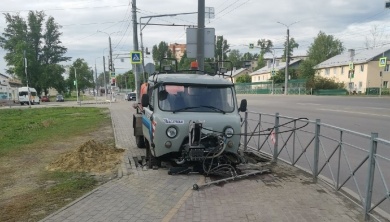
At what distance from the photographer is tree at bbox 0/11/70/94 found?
7162cm

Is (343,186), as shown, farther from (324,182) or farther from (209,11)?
(209,11)

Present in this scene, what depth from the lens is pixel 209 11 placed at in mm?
15531

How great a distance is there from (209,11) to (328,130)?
10521mm

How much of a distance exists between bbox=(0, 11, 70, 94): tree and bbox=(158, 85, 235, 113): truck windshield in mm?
71123

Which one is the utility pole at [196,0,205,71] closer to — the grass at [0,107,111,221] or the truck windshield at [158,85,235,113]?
the truck windshield at [158,85,235,113]

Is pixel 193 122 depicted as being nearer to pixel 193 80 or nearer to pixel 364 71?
pixel 193 80

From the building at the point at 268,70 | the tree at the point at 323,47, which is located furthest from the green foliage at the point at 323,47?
the building at the point at 268,70

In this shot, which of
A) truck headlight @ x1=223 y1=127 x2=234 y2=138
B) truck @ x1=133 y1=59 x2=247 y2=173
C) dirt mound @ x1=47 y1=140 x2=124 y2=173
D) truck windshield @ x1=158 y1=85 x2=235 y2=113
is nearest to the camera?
truck @ x1=133 y1=59 x2=247 y2=173

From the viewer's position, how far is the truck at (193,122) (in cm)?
688

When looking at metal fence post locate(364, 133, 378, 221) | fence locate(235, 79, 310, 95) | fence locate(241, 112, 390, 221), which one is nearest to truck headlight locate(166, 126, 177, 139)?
fence locate(241, 112, 390, 221)

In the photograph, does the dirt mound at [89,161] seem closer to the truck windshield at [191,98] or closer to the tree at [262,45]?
the truck windshield at [191,98]

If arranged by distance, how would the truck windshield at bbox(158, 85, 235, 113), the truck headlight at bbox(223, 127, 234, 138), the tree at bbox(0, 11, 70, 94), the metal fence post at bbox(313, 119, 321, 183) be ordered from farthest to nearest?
1. the tree at bbox(0, 11, 70, 94)
2. the truck windshield at bbox(158, 85, 235, 113)
3. the truck headlight at bbox(223, 127, 234, 138)
4. the metal fence post at bbox(313, 119, 321, 183)

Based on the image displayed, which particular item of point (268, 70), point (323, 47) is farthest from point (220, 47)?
point (323, 47)

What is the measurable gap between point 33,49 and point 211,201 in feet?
253
